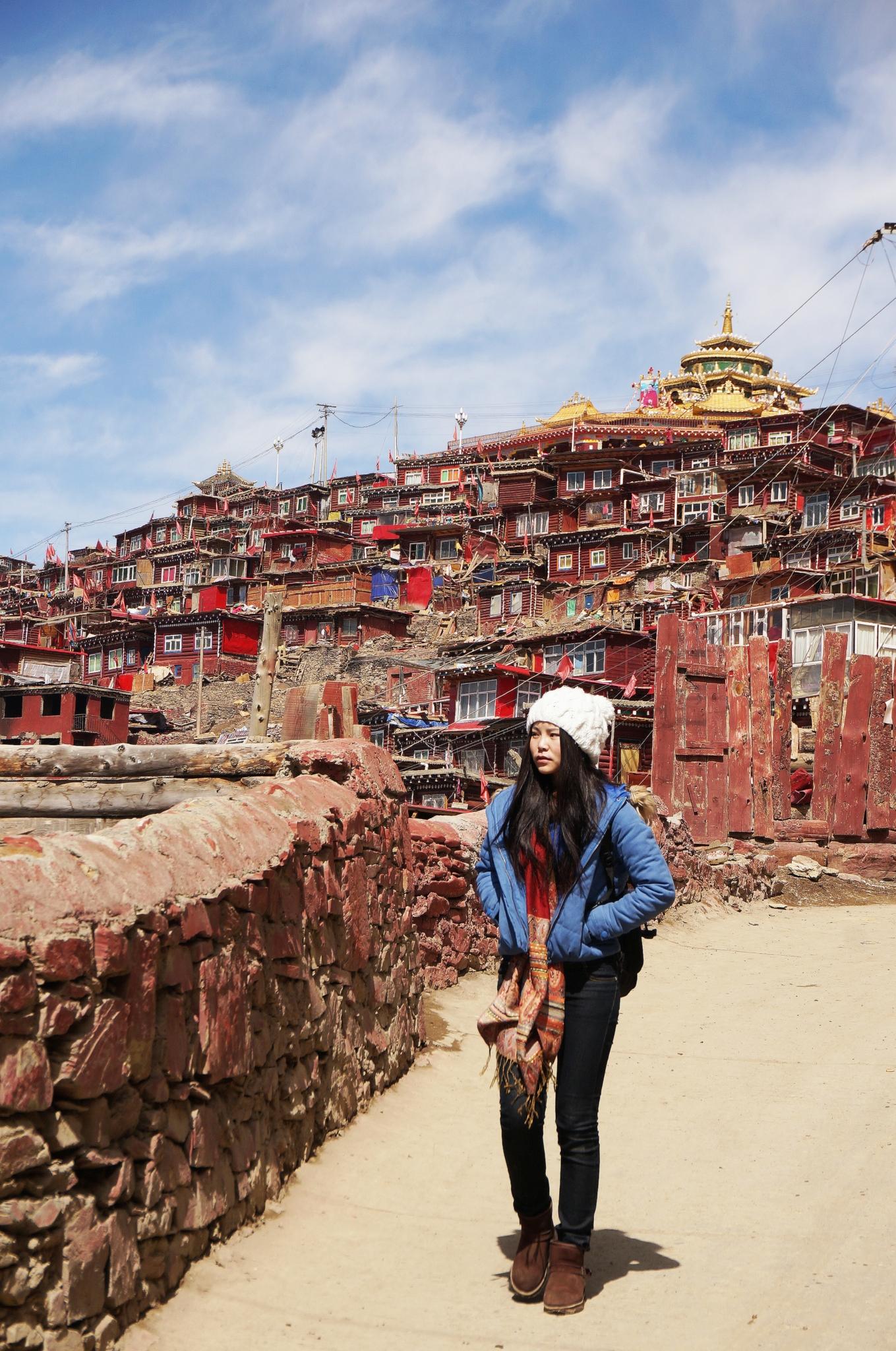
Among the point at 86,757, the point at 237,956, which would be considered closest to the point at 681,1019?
the point at 86,757

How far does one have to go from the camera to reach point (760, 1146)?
5.92 meters

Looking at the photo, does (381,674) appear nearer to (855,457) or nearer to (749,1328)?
(855,457)

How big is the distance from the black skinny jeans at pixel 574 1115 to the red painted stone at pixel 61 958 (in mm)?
1571

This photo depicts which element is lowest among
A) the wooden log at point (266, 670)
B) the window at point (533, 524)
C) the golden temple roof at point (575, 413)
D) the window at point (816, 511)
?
the wooden log at point (266, 670)

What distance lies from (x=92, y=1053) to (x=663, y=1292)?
2.19 meters

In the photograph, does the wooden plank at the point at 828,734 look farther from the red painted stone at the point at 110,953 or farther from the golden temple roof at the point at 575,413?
the golden temple roof at the point at 575,413

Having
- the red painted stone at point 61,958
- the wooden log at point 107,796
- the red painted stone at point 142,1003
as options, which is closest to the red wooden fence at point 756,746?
the wooden log at point 107,796

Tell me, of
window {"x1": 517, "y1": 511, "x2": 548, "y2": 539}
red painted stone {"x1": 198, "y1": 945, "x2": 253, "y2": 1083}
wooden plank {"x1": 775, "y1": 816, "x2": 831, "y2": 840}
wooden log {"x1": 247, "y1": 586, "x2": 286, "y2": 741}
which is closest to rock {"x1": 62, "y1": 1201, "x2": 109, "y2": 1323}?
red painted stone {"x1": 198, "y1": 945, "x2": 253, "y2": 1083}

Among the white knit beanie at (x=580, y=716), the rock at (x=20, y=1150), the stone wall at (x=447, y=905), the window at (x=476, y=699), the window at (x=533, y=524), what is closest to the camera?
the rock at (x=20, y=1150)

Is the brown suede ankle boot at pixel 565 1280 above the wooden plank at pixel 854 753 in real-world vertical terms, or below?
below

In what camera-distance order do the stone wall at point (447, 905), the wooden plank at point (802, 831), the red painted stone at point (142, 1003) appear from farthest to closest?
the wooden plank at point (802, 831)
the stone wall at point (447, 905)
the red painted stone at point (142, 1003)

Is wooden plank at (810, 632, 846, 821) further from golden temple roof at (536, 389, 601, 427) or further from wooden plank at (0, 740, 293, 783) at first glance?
golden temple roof at (536, 389, 601, 427)

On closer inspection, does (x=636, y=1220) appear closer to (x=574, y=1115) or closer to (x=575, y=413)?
(x=574, y=1115)

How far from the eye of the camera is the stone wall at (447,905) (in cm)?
967
